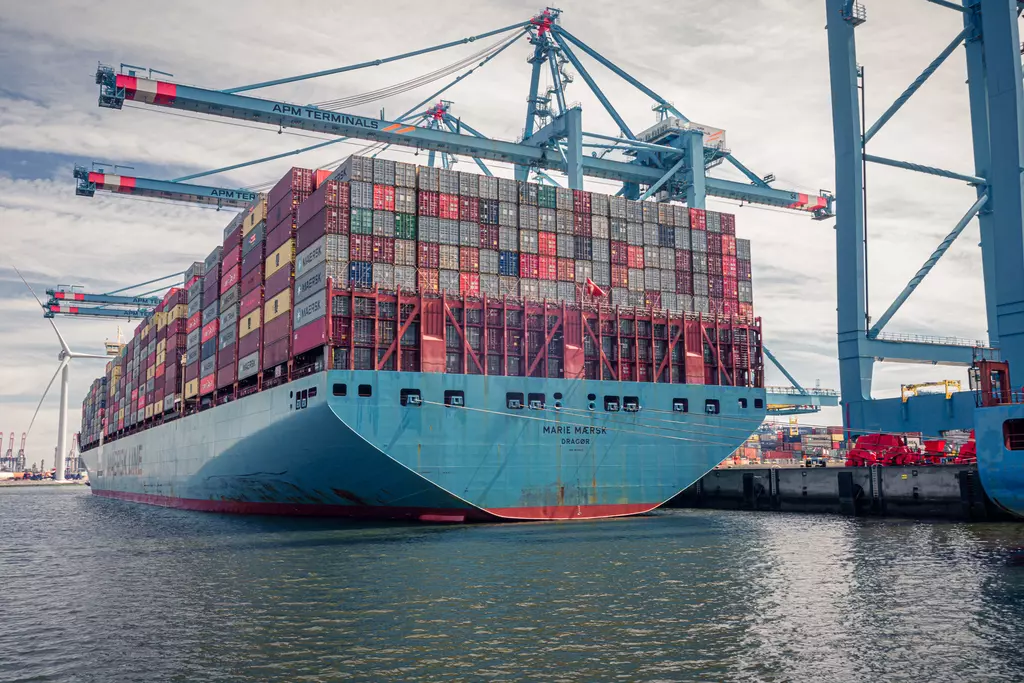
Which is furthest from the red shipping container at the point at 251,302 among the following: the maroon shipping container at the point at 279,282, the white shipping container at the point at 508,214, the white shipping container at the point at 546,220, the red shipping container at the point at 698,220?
the red shipping container at the point at 698,220

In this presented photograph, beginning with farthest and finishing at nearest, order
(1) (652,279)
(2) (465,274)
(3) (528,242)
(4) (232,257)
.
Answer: (4) (232,257), (1) (652,279), (3) (528,242), (2) (465,274)

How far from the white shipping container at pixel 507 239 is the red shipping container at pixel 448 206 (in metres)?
2.30

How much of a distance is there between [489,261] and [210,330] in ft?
76.6

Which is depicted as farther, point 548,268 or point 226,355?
point 226,355

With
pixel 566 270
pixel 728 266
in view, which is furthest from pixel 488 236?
pixel 728 266

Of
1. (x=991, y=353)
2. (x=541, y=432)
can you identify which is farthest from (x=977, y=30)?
(x=541, y=432)

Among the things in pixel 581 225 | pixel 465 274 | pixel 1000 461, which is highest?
pixel 581 225

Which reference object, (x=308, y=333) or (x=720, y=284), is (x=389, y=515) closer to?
(x=308, y=333)

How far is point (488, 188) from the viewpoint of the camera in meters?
41.2

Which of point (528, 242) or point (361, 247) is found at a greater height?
point (528, 242)

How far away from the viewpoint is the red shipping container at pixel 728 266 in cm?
4591

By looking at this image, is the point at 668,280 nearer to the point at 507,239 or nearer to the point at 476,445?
the point at 507,239

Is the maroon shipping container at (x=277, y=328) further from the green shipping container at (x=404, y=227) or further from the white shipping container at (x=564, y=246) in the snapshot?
the white shipping container at (x=564, y=246)

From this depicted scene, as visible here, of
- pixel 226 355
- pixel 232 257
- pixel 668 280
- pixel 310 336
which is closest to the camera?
pixel 310 336
